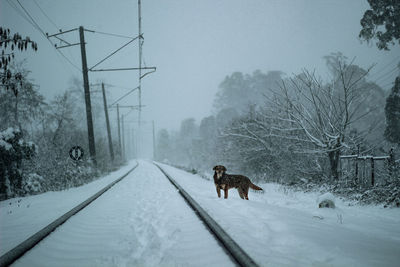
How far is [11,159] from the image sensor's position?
699cm

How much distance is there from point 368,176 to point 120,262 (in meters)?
7.59

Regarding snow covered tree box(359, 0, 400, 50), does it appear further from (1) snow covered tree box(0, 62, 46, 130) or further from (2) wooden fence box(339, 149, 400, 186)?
(1) snow covered tree box(0, 62, 46, 130)

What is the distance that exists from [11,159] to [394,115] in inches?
832

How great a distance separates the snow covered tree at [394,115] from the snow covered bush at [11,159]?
20.5m

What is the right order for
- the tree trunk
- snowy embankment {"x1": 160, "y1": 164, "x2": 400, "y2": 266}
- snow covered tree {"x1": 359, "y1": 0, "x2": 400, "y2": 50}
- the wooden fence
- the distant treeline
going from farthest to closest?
snow covered tree {"x1": 359, "y1": 0, "x2": 400, "y2": 50} → the tree trunk → the distant treeline → the wooden fence → snowy embankment {"x1": 160, "y1": 164, "x2": 400, "y2": 266}

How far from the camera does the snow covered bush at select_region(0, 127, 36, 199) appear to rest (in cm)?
677

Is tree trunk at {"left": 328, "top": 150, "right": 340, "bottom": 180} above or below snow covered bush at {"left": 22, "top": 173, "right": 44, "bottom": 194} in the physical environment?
above

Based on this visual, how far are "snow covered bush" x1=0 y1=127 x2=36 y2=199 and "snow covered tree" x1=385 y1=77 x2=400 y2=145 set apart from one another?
2049cm

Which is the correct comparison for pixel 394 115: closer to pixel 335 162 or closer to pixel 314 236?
pixel 335 162

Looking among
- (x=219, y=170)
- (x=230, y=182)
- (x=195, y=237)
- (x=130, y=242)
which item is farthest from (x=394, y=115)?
(x=130, y=242)

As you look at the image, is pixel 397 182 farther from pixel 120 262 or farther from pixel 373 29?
pixel 373 29

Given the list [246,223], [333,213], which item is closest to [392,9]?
[333,213]

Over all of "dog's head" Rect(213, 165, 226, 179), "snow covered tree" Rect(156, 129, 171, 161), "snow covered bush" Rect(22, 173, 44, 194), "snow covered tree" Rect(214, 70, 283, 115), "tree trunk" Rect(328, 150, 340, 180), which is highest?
"snow covered tree" Rect(214, 70, 283, 115)

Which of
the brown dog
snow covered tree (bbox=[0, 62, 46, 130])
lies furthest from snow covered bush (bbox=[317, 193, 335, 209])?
snow covered tree (bbox=[0, 62, 46, 130])
